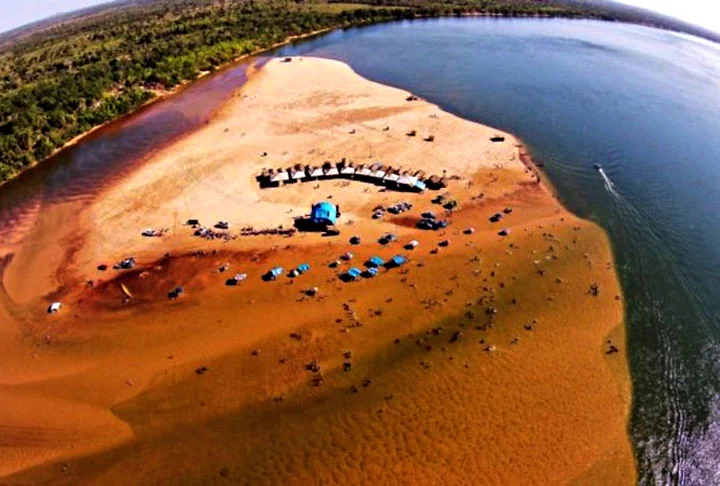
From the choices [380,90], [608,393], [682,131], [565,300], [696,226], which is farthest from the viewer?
[380,90]

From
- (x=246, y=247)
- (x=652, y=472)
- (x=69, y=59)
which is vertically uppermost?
(x=69, y=59)

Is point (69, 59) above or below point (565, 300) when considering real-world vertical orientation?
above

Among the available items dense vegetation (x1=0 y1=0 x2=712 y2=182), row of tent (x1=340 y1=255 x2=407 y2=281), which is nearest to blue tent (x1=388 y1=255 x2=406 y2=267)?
row of tent (x1=340 y1=255 x2=407 y2=281)

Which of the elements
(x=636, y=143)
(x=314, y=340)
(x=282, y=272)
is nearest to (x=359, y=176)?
(x=282, y=272)

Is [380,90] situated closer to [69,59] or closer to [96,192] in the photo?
[96,192]

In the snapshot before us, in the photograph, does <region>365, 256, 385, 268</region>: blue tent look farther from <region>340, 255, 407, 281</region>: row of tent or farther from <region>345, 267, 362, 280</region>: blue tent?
<region>345, 267, 362, 280</region>: blue tent

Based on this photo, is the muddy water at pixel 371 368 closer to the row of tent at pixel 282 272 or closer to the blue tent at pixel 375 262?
the row of tent at pixel 282 272

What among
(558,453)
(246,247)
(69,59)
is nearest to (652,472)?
(558,453)
